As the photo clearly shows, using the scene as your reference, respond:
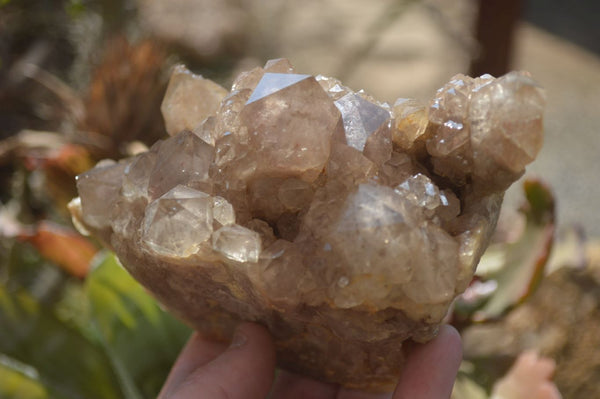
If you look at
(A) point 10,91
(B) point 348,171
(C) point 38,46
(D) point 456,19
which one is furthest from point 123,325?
(D) point 456,19

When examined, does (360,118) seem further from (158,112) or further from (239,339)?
(158,112)

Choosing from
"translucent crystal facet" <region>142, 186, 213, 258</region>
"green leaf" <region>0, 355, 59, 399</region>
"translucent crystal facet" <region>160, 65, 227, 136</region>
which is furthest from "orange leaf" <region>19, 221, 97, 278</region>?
"translucent crystal facet" <region>142, 186, 213, 258</region>

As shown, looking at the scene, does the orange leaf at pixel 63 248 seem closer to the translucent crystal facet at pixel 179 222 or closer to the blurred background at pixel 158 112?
the blurred background at pixel 158 112

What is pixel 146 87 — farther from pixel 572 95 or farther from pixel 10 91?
pixel 572 95

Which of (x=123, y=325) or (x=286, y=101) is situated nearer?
(x=286, y=101)

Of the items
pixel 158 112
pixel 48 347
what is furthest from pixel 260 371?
pixel 158 112

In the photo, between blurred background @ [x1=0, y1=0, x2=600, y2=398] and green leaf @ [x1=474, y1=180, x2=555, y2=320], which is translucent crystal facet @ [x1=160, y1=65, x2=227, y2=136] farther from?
green leaf @ [x1=474, y1=180, x2=555, y2=320]

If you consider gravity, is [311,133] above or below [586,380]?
above
